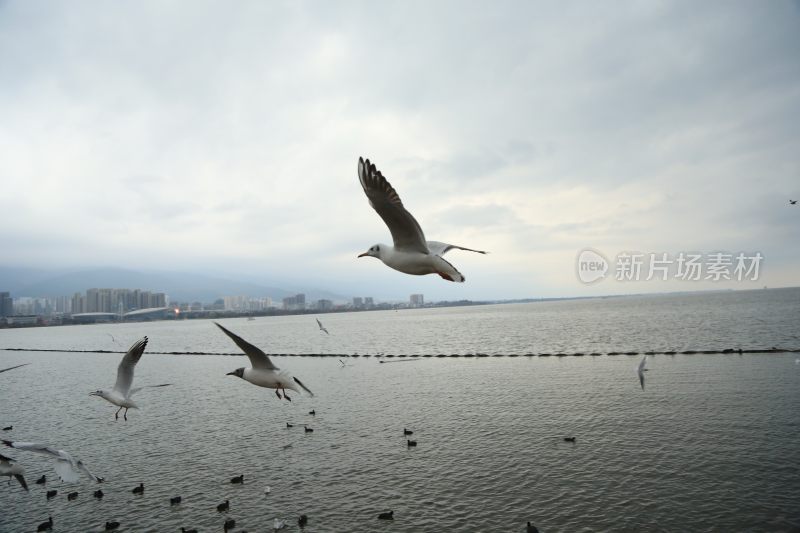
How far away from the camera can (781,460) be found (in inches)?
736

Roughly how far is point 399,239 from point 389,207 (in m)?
0.63

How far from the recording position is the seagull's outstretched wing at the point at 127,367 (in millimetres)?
14531

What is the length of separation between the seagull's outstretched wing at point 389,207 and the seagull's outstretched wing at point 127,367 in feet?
34.5

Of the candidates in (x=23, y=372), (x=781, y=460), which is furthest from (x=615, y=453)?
(x=23, y=372)

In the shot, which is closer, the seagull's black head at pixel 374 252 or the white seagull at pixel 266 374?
the seagull's black head at pixel 374 252

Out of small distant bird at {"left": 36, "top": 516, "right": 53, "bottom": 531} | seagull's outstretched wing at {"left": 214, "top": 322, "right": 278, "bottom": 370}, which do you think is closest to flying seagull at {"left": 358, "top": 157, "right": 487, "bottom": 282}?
seagull's outstretched wing at {"left": 214, "top": 322, "right": 278, "bottom": 370}

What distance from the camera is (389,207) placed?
685cm

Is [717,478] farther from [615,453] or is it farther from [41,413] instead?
[41,413]

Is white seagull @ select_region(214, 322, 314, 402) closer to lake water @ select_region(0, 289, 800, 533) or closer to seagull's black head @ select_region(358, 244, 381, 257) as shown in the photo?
seagull's black head @ select_region(358, 244, 381, 257)

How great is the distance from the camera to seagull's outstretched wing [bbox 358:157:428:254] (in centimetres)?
670

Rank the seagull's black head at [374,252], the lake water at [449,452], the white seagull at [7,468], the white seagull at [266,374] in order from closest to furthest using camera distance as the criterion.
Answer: the seagull's black head at [374,252] → the white seagull at [7,468] → the white seagull at [266,374] → the lake water at [449,452]

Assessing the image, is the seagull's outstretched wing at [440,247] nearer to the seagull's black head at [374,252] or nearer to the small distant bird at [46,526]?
the seagull's black head at [374,252]

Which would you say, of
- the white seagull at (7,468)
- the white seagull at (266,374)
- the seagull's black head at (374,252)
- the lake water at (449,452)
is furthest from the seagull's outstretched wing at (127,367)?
the seagull's black head at (374,252)

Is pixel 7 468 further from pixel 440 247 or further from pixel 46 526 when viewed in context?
pixel 440 247
